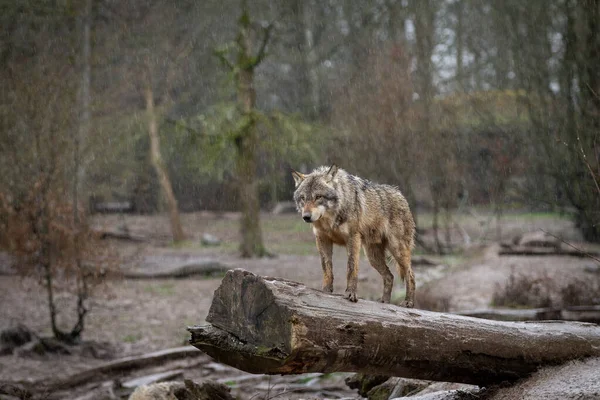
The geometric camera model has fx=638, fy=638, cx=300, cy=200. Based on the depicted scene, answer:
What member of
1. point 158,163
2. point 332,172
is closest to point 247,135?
point 158,163

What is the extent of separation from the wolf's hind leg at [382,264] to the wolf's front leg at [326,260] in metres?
0.69

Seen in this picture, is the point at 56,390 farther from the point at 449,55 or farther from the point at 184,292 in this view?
the point at 449,55

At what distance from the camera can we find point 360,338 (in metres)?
4.35

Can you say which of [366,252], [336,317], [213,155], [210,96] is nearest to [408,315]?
[336,317]

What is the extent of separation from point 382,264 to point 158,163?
19.8 metres

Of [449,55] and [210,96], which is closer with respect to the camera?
[210,96]

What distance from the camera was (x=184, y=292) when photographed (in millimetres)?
15844

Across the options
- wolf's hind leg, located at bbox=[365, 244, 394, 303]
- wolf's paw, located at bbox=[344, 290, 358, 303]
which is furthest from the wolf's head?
wolf's hind leg, located at bbox=[365, 244, 394, 303]

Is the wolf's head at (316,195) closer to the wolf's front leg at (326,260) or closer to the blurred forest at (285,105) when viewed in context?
the wolf's front leg at (326,260)

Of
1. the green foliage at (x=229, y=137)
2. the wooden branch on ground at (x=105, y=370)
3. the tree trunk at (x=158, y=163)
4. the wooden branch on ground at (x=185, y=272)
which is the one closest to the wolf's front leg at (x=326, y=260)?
the wooden branch on ground at (x=105, y=370)

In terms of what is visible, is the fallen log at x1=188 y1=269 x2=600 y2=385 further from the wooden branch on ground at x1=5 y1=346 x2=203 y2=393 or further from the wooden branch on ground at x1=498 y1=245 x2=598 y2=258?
the wooden branch on ground at x1=498 y1=245 x2=598 y2=258

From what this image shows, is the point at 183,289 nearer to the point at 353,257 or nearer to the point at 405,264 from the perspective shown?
the point at 405,264

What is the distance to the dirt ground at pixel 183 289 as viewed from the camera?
10.9m

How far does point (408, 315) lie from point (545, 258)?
14915 mm
